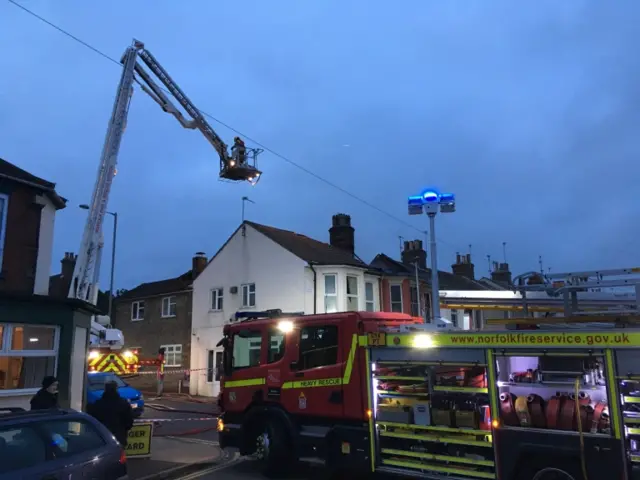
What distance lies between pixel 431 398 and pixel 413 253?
2552 centimetres

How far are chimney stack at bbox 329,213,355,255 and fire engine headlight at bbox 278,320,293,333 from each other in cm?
1927

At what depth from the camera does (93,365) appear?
18125 mm

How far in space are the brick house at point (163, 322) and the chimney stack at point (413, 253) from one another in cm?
1188

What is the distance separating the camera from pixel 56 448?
5543mm

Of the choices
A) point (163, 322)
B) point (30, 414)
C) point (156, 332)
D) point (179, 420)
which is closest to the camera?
point (30, 414)

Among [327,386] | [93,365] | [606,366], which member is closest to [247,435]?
[327,386]

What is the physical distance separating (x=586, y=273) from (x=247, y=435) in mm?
6219

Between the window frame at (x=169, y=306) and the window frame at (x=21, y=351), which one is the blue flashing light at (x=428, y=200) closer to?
the window frame at (x=21, y=351)

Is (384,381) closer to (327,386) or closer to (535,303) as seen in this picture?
(327,386)

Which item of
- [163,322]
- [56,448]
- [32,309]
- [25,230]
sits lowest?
[56,448]

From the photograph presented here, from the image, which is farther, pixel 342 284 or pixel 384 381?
pixel 342 284

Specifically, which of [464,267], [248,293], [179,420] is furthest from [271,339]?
[464,267]

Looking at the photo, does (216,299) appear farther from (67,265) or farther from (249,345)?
(249,345)

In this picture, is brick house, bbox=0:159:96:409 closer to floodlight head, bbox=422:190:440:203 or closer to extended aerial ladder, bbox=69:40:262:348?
extended aerial ladder, bbox=69:40:262:348
